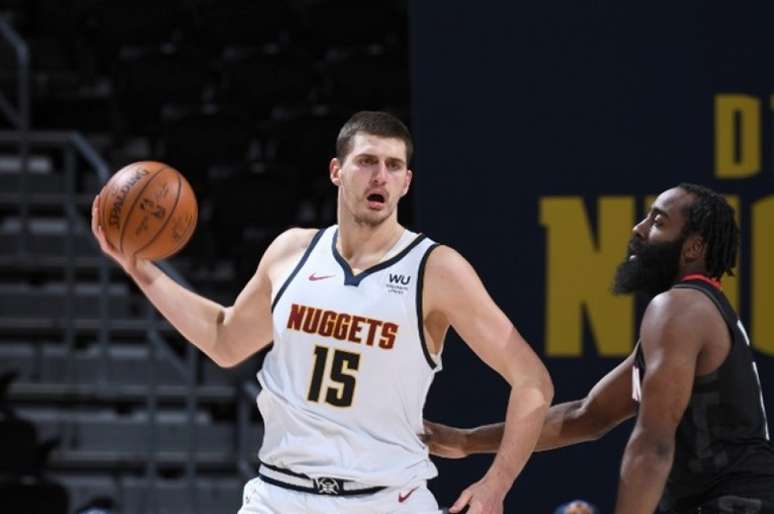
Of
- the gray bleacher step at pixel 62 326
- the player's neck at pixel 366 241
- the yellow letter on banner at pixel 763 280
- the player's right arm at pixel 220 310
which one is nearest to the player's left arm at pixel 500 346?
the player's neck at pixel 366 241

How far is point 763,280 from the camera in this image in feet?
20.3

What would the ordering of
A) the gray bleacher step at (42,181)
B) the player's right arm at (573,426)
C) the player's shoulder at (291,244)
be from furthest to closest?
1. the gray bleacher step at (42,181)
2. the player's right arm at (573,426)
3. the player's shoulder at (291,244)

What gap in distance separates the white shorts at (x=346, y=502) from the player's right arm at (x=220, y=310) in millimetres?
560

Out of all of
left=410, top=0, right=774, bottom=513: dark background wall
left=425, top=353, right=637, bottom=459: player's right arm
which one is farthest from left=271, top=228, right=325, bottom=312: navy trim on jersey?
left=410, top=0, right=774, bottom=513: dark background wall

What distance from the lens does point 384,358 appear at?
4203mm

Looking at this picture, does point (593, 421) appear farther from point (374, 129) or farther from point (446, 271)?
point (374, 129)

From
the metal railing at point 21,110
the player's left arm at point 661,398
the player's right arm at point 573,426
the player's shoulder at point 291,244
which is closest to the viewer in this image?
the player's left arm at point 661,398

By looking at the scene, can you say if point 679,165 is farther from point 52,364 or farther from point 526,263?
point 52,364

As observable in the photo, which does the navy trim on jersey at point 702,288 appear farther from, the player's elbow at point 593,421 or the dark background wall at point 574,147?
the dark background wall at point 574,147

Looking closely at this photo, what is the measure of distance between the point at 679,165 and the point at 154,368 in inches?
135

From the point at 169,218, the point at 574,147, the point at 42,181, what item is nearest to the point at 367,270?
the point at 169,218

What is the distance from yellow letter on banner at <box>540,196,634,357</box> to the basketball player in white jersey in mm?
1965

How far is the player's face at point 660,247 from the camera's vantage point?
4270mm

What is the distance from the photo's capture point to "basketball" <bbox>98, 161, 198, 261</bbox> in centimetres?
460
